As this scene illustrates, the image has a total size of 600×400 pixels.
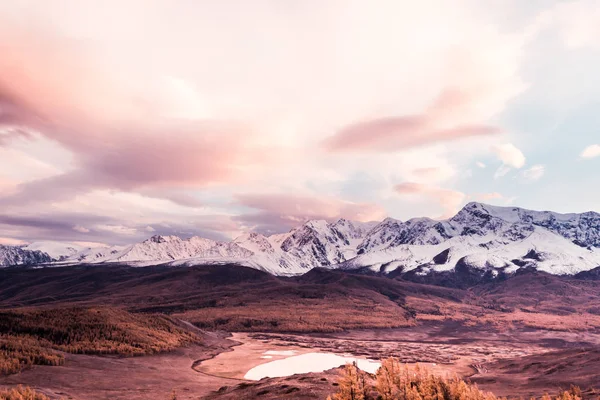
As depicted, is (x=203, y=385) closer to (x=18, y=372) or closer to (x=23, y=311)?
(x=18, y=372)

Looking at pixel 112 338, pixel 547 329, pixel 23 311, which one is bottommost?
pixel 547 329

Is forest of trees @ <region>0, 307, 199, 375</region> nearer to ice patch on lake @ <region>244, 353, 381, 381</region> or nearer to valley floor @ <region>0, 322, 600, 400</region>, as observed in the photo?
valley floor @ <region>0, 322, 600, 400</region>

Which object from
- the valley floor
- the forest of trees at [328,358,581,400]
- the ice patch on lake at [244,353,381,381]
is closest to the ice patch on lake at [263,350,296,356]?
the valley floor

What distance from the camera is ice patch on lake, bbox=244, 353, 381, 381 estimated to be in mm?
76375

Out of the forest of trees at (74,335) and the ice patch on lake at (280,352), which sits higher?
the forest of trees at (74,335)

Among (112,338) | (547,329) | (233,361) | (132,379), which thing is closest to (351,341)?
(233,361)

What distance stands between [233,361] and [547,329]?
Result: 164 meters

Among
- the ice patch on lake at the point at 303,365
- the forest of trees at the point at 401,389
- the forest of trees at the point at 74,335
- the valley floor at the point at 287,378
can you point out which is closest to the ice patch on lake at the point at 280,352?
the valley floor at the point at 287,378

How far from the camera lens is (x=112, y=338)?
276ft

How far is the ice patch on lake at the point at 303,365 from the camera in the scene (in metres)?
76.4

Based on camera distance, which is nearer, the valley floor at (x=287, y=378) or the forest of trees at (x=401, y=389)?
the forest of trees at (x=401, y=389)

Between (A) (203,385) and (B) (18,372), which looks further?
(A) (203,385)

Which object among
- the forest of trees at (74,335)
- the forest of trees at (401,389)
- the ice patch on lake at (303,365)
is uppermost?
the forest of trees at (401,389)

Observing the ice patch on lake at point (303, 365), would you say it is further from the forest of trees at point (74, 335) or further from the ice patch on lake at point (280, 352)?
the forest of trees at point (74, 335)
